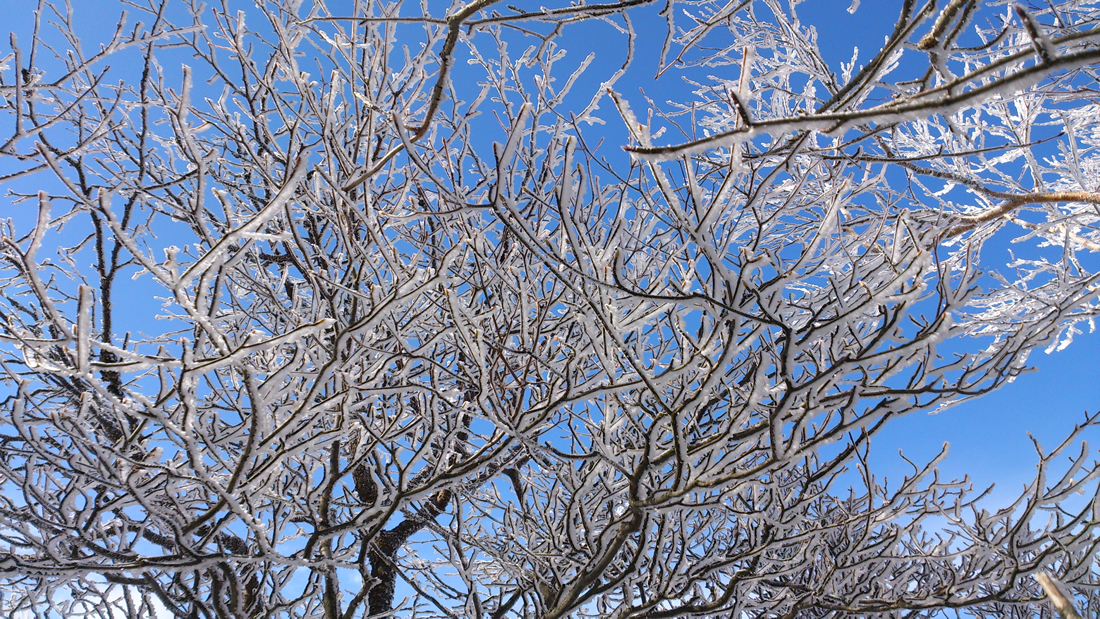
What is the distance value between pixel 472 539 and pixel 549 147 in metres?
2.60

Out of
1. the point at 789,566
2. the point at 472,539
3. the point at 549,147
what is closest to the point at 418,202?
the point at 549,147

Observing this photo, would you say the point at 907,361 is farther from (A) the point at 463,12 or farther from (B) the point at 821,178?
(B) the point at 821,178

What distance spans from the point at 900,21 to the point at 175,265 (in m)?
1.76

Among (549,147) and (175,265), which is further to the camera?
(549,147)

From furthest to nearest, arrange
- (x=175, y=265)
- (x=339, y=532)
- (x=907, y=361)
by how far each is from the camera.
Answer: (x=339, y=532) < (x=907, y=361) < (x=175, y=265)

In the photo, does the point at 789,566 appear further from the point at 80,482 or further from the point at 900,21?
the point at 80,482

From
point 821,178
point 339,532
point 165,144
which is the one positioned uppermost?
A: point 165,144

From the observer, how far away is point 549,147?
12.1ft

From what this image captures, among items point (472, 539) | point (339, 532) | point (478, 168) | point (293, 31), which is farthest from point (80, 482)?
point (478, 168)

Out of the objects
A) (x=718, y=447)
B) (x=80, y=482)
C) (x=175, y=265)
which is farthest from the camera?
(x=80, y=482)

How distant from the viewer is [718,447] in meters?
2.05

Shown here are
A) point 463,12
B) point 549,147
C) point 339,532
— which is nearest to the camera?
point 463,12

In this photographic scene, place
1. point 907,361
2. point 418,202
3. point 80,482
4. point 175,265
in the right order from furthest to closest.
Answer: point 418,202
point 80,482
point 907,361
point 175,265

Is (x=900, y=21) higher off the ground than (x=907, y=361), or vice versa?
(x=900, y=21)
